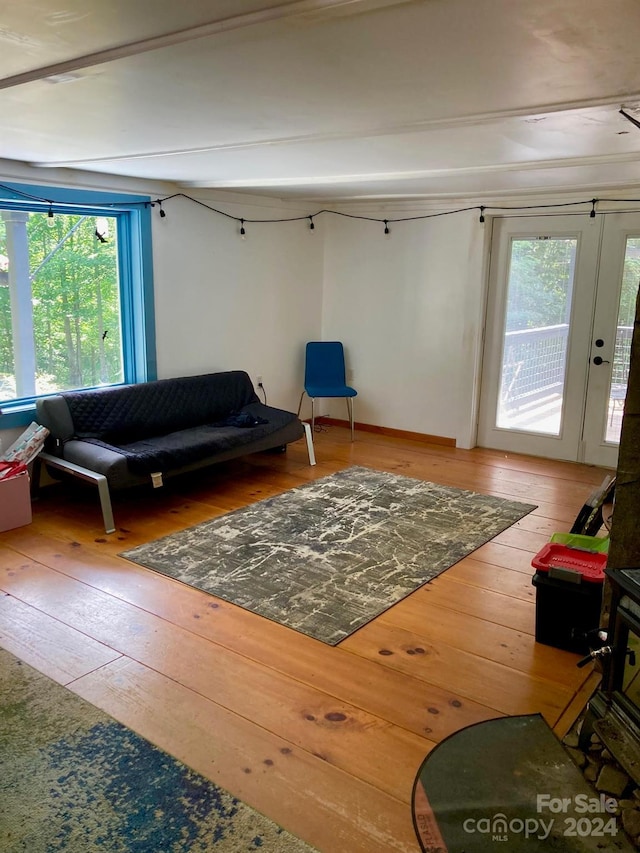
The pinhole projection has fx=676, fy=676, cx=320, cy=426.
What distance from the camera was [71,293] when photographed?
4734mm

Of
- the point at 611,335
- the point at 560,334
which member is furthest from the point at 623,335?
the point at 560,334

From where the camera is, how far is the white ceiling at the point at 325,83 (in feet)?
5.30

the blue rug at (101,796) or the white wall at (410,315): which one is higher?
the white wall at (410,315)

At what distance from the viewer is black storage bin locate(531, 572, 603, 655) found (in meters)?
2.73

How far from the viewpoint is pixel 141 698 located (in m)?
2.46

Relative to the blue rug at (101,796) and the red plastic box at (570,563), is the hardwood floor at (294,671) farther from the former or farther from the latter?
the red plastic box at (570,563)

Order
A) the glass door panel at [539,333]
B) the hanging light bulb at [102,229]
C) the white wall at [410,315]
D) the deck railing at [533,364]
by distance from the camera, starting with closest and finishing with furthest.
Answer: the hanging light bulb at [102,229] < the glass door panel at [539,333] < the deck railing at [533,364] < the white wall at [410,315]

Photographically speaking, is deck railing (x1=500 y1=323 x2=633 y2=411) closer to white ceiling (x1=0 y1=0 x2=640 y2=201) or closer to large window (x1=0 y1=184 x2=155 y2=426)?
white ceiling (x1=0 y1=0 x2=640 y2=201)

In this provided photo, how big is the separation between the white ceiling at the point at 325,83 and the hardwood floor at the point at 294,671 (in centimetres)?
211

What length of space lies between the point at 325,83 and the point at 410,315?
13.5 feet

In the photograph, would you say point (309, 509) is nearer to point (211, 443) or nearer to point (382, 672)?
point (211, 443)

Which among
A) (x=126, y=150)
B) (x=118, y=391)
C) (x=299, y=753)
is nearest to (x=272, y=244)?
(x=118, y=391)

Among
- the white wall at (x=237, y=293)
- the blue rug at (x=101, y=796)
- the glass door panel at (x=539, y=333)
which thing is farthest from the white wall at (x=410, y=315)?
the blue rug at (x=101, y=796)

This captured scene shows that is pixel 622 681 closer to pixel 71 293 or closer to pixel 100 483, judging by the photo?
pixel 100 483
